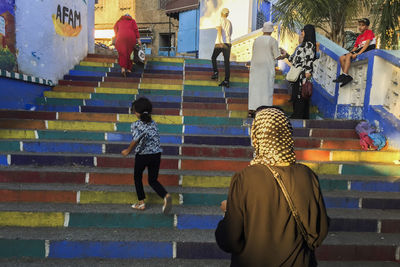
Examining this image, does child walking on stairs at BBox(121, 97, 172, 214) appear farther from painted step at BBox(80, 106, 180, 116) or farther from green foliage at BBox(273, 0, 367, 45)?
green foliage at BBox(273, 0, 367, 45)

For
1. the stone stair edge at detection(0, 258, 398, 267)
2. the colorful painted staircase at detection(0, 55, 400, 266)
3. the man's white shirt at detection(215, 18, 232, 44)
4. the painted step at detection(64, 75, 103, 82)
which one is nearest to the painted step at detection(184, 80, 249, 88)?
the colorful painted staircase at detection(0, 55, 400, 266)

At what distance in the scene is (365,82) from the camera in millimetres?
5465

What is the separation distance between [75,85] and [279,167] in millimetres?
6498

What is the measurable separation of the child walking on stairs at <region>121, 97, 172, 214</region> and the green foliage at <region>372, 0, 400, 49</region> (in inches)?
218

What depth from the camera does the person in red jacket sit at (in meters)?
7.48

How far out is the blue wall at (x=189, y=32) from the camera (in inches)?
623

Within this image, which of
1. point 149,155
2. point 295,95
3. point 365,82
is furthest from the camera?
point 295,95

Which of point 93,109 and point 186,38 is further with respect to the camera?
point 186,38

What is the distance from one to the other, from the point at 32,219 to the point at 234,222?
2.82 m

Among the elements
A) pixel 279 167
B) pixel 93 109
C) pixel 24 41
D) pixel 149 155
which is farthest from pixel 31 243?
pixel 24 41

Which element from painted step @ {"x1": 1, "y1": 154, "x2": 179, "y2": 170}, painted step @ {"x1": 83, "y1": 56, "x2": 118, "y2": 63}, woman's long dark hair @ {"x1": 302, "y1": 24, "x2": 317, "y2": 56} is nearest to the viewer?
painted step @ {"x1": 1, "y1": 154, "x2": 179, "y2": 170}

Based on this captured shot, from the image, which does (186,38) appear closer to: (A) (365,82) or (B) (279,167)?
(A) (365,82)

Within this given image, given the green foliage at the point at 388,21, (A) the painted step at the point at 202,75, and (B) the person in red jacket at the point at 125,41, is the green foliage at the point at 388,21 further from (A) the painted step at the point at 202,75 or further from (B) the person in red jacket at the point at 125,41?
(B) the person in red jacket at the point at 125,41

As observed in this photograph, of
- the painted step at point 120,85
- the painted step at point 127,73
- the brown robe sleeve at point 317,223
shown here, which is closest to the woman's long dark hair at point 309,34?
the painted step at point 120,85
